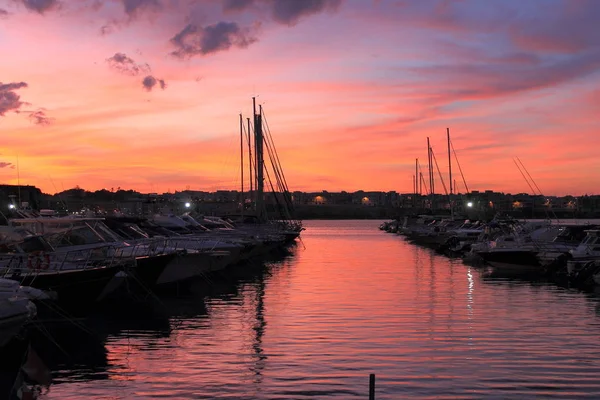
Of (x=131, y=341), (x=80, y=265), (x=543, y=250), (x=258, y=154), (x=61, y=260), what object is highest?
(x=258, y=154)

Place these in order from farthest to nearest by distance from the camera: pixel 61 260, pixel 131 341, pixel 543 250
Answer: pixel 543 250, pixel 61 260, pixel 131 341

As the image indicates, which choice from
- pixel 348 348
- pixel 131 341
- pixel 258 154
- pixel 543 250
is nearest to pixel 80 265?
pixel 131 341

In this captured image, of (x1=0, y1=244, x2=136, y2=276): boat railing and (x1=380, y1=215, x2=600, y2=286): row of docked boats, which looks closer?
(x1=0, y1=244, x2=136, y2=276): boat railing

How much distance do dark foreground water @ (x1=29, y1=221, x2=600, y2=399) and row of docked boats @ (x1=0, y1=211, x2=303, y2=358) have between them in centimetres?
130

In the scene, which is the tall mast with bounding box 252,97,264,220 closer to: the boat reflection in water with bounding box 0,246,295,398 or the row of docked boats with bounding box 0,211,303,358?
the row of docked boats with bounding box 0,211,303,358

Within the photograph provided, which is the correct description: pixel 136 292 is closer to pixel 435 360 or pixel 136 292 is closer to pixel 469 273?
pixel 435 360

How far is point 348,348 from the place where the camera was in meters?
17.6

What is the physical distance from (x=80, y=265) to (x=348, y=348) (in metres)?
10.3

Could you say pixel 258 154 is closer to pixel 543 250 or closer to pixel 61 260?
pixel 543 250

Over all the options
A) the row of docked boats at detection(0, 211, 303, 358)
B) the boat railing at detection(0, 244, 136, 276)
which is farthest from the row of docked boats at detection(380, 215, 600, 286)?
the boat railing at detection(0, 244, 136, 276)

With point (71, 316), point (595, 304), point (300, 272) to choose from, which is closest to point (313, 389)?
point (71, 316)

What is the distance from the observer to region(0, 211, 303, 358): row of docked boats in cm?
1756

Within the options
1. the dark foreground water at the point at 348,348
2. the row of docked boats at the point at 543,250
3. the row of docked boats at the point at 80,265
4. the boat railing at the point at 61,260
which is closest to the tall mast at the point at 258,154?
Result: the row of docked boats at the point at 543,250

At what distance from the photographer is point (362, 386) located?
1393 centimetres
